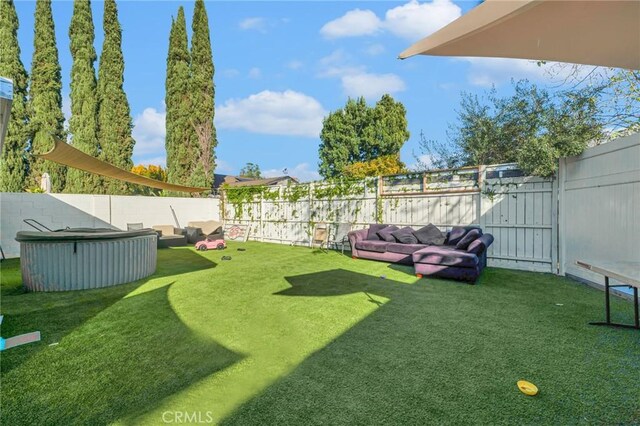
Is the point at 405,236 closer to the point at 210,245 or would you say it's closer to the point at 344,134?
the point at 210,245

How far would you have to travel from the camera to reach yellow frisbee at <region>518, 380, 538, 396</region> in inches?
78.1

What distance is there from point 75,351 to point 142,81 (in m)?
15.7

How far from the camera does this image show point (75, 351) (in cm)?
264

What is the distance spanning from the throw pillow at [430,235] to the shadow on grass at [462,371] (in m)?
2.81

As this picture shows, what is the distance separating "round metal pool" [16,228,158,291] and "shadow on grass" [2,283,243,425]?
165 cm

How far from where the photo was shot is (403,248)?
657cm

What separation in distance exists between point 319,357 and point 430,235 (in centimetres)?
501

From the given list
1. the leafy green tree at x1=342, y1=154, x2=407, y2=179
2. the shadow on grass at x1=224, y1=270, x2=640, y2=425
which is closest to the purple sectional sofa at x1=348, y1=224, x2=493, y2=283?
the shadow on grass at x1=224, y1=270, x2=640, y2=425

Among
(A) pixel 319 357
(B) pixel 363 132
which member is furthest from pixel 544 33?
(B) pixel 363 132

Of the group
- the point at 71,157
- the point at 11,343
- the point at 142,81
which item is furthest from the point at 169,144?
the point at 11,343

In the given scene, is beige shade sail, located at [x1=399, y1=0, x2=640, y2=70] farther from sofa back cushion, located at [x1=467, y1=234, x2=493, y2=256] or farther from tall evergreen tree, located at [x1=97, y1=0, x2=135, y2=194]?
tall evergreen tree, located at [x1=97, y1=0, x2=135, y2=194]

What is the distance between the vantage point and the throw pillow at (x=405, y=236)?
6757mm

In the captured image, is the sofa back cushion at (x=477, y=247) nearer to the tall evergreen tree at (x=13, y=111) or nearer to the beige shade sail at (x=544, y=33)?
the beige shade sail at (x=544, y=33)

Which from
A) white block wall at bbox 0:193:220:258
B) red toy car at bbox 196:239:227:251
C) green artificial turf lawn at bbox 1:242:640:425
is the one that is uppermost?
white block wall at bbox 0:193:220:258
